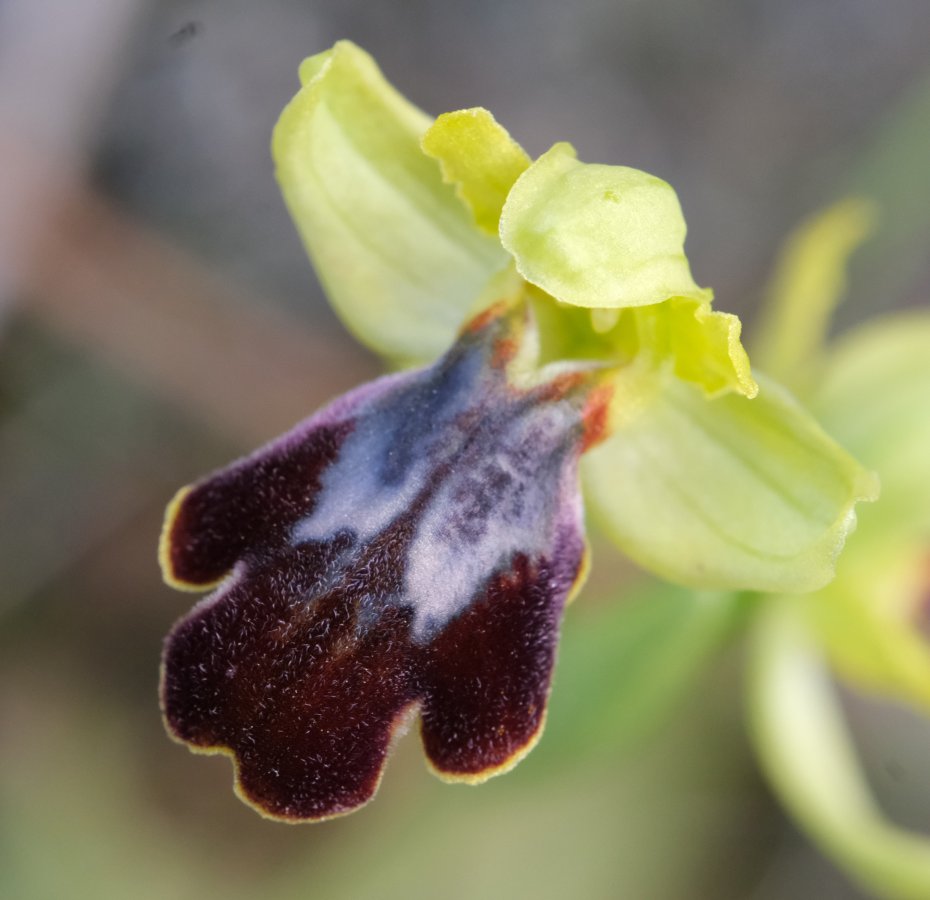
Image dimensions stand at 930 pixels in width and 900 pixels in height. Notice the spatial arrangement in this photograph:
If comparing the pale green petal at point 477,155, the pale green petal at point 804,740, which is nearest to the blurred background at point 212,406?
the pale green petal at point 804,740

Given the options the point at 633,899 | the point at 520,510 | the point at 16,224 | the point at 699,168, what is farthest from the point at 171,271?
the point at 520,510

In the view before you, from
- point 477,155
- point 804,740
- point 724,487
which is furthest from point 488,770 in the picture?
point 804,740

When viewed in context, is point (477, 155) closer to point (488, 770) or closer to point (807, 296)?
point (488, 770)

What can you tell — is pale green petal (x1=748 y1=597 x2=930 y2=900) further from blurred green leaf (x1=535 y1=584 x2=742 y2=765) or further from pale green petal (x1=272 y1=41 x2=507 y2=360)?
pale green petal (x1=272 y1=41 x2=507 y2=360)

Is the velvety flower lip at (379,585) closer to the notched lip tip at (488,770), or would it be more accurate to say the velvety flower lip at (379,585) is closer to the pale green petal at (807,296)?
the notched lip tip at (488,770)

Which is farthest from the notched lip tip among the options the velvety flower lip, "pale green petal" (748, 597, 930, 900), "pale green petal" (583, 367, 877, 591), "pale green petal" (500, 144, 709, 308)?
"pale green petal" (748, 597, 930, 900)

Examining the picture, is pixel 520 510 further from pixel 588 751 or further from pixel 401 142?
pixel 588 751
